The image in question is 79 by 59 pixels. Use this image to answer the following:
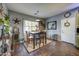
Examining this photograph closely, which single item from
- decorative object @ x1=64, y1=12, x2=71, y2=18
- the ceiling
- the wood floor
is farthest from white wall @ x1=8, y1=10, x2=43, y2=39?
decorative object @ x1=64, y1=12, x2=71, y2=18

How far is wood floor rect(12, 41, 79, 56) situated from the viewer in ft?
5.65

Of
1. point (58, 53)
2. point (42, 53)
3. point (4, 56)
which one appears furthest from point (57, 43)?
point (4, 56)

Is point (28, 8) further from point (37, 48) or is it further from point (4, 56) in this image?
point (4, 56)

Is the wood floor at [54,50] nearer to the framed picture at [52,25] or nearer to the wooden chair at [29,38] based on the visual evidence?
the wooden chair at [29,38]

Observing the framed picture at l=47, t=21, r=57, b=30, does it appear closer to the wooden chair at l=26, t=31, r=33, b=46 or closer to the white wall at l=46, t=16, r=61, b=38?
the white wall at l=46, t=16, r=61, b=38

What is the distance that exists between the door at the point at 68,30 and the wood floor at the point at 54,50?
0.32 feet

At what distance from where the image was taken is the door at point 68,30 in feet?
5.64

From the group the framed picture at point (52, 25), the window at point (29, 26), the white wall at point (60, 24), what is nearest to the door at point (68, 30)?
the white wall at point (60, 24)

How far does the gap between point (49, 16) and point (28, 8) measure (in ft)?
1.43

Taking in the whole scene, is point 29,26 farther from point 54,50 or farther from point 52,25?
point 54,50

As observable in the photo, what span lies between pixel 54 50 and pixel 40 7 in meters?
0.87

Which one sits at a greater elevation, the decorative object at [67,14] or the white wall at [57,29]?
the decorative object at [67,14]

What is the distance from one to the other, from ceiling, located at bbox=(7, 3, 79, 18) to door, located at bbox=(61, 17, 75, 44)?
0.74 ft

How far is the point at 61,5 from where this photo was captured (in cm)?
170
